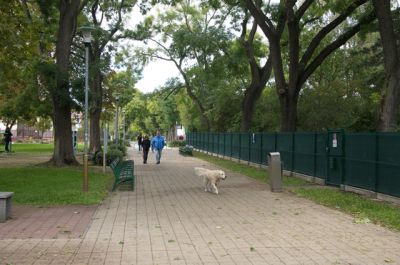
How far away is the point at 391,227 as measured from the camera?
30.5 ft

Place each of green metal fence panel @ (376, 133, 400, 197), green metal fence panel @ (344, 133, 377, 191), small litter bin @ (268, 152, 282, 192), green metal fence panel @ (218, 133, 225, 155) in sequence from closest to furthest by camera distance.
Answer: green metal fence panel @ (376, 133, 400, 197)
green metal fence panel @ (344, 133, 377, 191)
small litter bin @ (268, 152, 282, 192)
green metal fence panel @ (218, 133, 225, 155)

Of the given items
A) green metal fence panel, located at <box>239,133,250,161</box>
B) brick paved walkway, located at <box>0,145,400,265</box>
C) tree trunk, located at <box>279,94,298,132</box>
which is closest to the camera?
brick paved walkway, located at <box>0,145,400,265</box>

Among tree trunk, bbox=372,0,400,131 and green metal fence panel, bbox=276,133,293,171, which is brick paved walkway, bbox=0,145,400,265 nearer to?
tree trunk, bbox=372,0,400,131

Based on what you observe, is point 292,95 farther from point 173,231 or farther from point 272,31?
point 173,231

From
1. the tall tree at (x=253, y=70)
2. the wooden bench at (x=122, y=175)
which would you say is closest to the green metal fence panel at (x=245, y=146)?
the tall tree at (x=253, y=70)

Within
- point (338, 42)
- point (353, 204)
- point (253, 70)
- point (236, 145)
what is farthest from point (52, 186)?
point (236, 145)

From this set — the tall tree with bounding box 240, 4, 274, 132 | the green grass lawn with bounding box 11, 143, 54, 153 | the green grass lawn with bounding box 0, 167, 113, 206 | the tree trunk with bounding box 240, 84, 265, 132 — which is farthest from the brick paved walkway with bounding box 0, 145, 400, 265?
the green grass lawn with bounding box 11, 143, 54, 153

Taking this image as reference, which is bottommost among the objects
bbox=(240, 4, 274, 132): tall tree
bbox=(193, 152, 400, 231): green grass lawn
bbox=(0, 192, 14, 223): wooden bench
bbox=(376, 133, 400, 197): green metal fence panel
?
bbox=(193, 152, 400, 231): green grass lawn

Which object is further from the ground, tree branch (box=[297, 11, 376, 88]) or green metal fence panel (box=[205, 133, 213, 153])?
tree branch (box=[297, 11, 376, 88])

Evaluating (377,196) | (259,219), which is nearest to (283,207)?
(259,219)

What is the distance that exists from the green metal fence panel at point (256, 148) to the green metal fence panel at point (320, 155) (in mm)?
7657

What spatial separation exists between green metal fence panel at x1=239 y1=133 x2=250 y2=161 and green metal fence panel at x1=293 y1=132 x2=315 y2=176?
27.0ft

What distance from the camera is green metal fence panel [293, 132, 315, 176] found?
61.5 feet

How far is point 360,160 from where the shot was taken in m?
14.6
